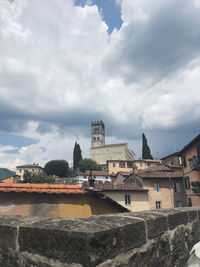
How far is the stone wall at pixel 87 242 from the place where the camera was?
1192 mm

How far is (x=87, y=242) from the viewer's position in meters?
1.17

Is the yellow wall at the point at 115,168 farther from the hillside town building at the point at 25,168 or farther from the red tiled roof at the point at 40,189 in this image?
the red tiled roof at the point at 40,189

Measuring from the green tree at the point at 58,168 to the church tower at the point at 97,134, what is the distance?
4432cm

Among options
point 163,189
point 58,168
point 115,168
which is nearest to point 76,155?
point 58,168

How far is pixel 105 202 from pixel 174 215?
6.47 meters

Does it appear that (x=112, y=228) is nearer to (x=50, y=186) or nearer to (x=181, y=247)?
(x=181, y=247)

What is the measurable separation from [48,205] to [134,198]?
1992cm

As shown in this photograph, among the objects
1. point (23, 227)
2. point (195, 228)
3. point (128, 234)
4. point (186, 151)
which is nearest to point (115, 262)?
point (128, 234)

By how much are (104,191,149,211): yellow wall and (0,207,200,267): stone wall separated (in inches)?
924

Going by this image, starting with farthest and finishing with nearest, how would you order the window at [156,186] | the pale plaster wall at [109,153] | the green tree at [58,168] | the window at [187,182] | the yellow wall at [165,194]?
the pale plaster wall at [109,153] → the green tree at [58,168] → the window at [156,186] → the yellow wall at [165,194] → the window at [187,182]

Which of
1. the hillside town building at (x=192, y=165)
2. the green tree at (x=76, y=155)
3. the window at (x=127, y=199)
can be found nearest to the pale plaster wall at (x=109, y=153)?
the green tree at (x=76, y=155)

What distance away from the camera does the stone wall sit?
1.19m

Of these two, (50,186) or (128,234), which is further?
(50,186)

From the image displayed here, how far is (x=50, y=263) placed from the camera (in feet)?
4.29
